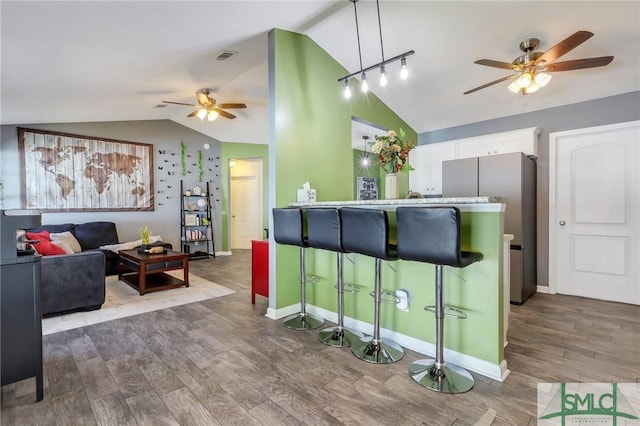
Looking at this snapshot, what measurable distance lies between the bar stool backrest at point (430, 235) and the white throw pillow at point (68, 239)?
15.3 ft

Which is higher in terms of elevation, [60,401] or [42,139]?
[42,139]

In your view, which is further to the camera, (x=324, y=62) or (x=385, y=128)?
(x=385, y=128)

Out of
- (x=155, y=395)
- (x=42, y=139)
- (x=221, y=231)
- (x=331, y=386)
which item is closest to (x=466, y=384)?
(x=331, y=386)

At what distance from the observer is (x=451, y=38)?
3182mm

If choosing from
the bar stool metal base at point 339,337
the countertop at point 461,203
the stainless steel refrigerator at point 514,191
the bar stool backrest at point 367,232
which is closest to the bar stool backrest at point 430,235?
the bar stool backrest at point 367,232

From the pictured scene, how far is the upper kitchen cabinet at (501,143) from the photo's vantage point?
4066mm

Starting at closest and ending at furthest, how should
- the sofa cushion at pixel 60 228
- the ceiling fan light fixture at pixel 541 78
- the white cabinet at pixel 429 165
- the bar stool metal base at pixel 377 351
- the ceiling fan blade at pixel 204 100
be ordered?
the bar stool metal base at pixel 377 351
the ceiling fan light fixture at pixel 541 78
the ceiling fan blade at pixel 204 100
the sofa cushion at pixel 60 228
the white cabinet at pixel 429 165

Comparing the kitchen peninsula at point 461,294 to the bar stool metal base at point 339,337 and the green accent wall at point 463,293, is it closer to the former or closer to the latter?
the green accent wall at point 463,293

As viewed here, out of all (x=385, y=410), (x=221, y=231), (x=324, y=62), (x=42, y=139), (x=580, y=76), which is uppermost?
(x=324, y=62)

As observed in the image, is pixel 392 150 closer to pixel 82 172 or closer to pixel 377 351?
pixel 377 351

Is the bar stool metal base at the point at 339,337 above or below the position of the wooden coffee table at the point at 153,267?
below

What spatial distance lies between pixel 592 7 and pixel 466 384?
10.4ft

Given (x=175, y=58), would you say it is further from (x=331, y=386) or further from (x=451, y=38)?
(x=331, y=386)

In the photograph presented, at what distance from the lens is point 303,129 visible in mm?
Answer: 3352
